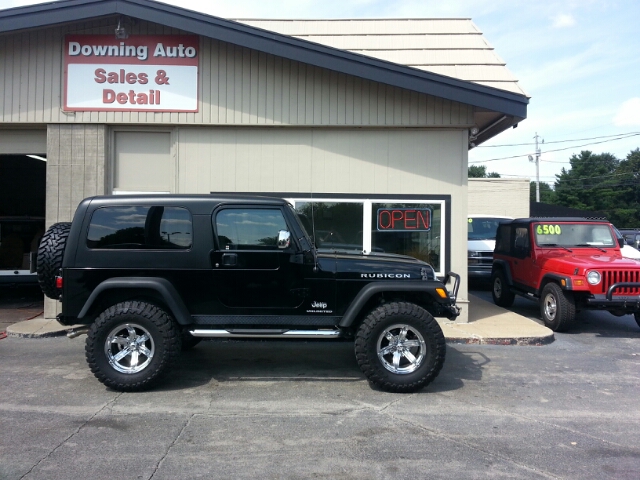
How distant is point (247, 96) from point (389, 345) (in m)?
5.75

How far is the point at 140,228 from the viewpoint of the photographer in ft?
19.6

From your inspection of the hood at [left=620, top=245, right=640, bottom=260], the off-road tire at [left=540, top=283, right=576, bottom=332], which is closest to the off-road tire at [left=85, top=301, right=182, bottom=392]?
the off-road tire at [left=540, top=283, right=576, bottom=332]

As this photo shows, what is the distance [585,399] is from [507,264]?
6.18 metres

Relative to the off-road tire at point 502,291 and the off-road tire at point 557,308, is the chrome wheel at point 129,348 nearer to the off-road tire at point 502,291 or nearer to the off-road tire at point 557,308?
the off-road tire at point 557,308

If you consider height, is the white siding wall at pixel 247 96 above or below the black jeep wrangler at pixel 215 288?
above

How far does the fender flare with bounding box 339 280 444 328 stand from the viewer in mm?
5840

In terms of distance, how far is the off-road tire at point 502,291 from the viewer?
38.7 ft

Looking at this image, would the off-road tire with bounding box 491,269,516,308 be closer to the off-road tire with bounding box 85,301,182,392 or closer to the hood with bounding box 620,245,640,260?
the hood with bounding box 620,245,640,260

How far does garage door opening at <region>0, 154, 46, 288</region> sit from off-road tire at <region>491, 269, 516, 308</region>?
926 centimetres

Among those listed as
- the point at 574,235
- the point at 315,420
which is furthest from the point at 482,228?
the point at 315,420

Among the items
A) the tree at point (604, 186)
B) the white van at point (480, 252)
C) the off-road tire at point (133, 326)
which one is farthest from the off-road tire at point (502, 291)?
the tree at point (604, 186)

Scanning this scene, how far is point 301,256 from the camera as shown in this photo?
231 inches

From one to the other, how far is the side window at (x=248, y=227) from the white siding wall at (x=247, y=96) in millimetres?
4145

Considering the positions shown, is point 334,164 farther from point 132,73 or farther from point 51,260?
point 51,260
